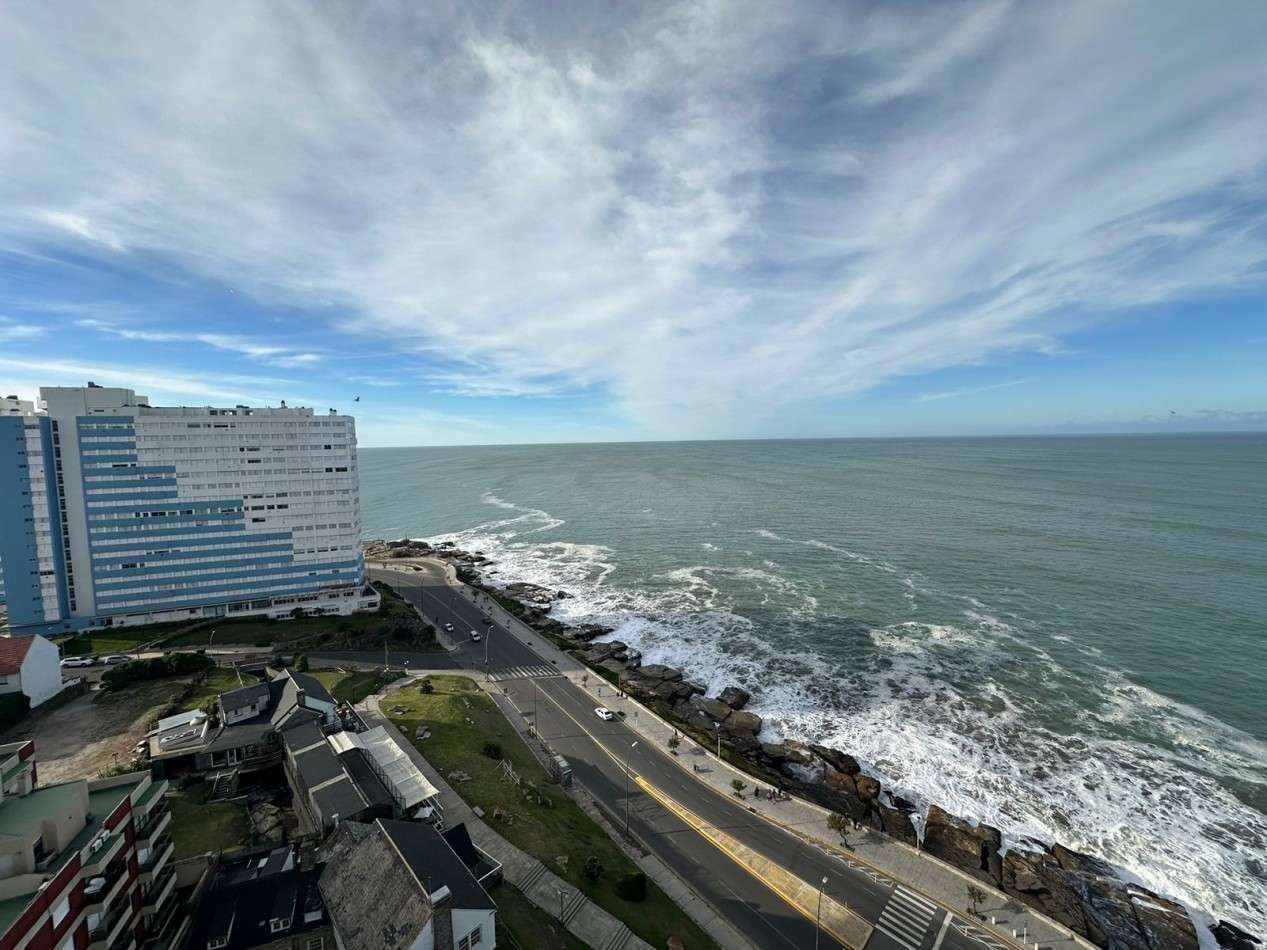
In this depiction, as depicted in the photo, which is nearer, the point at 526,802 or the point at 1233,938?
the point at 1233,938

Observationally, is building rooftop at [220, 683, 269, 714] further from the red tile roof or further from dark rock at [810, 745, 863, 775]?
dark rock at [810, 745, 863, 775]

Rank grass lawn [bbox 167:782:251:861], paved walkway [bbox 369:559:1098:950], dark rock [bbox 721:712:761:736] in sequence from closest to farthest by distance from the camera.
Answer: paved walkway [bbox 369:559:1098:950] → grass lawn [bbox 167:782:251:861] → dark rock [bbox 721:712:761:736]

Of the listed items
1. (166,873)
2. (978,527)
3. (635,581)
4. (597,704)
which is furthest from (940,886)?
(978,527)

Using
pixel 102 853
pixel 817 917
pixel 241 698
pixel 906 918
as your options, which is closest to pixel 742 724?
pixel 817 917

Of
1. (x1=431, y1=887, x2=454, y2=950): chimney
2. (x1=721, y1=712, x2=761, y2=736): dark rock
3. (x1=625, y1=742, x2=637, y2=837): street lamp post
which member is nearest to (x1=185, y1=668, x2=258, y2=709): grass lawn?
(x1=625, y1=742, x2=637, y2=837): street lamp post

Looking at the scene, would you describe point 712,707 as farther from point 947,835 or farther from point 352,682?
point 352,682

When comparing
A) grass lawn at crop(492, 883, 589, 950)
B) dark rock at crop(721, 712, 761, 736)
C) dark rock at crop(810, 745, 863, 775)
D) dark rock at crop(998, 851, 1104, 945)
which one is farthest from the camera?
dark rock at crop(721, 712, 761, 736)
